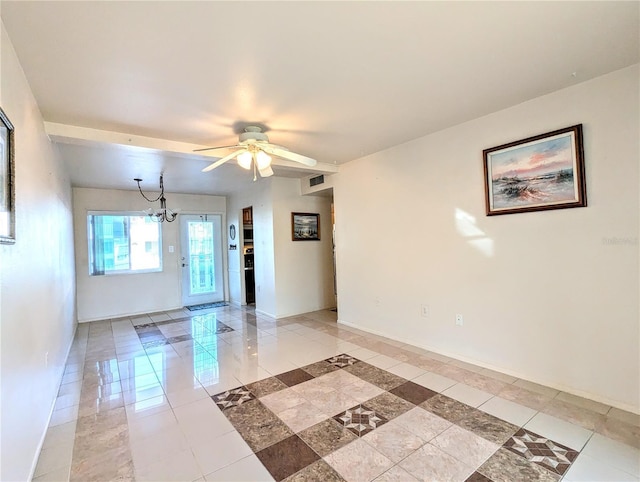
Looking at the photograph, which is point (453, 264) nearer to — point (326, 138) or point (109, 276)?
point (326, 138)

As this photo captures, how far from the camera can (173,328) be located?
4789mm

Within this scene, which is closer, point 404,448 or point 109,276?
point 404,448

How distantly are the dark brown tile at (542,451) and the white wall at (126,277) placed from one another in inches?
234

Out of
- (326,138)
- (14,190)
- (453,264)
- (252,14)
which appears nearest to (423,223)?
(453,264)

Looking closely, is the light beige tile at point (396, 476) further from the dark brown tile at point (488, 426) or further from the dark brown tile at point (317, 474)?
the dark brown tile at point (488, 426)

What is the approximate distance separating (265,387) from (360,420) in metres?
0.93

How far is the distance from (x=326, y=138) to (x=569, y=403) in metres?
3.06

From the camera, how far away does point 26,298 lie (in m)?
1.85

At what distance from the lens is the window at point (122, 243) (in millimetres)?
5566


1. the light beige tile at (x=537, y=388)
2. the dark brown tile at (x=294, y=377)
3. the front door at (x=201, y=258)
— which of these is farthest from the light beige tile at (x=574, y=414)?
the front door at (x=201, y=258)

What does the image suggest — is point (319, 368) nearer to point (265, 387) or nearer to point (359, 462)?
point (265, 387)

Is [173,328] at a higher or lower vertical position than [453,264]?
lower

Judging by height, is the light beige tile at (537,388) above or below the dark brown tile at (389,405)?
below

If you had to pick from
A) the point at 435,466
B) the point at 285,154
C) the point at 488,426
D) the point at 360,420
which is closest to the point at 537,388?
the point at 488,426
